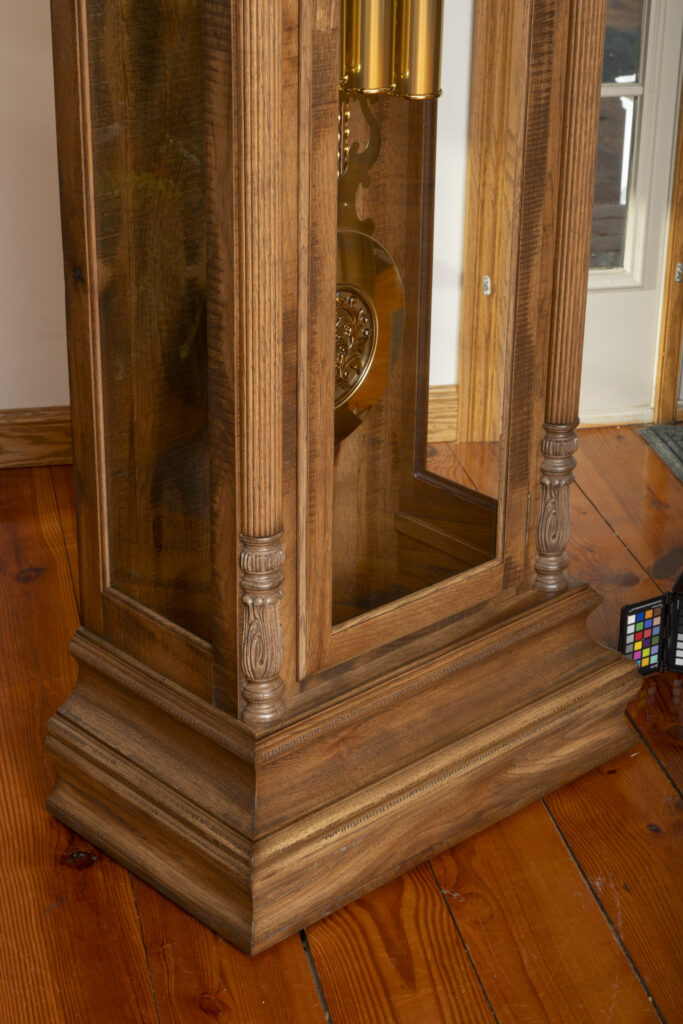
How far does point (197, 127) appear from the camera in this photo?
1.09 meters

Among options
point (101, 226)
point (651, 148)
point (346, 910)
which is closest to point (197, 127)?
point (101, 226)

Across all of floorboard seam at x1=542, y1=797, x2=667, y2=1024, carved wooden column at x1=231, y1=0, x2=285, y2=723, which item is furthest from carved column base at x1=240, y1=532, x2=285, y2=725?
floorboard seam at x1=542, y1=797, x2=667, y2=1024

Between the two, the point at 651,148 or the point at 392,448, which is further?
the point at 651,148

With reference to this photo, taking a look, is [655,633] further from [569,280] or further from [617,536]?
[569,280]

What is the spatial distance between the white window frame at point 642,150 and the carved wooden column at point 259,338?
1420 millimetres

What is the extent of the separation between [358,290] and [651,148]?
1.35 m

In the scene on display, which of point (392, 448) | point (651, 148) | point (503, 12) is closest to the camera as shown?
point (503, 12)

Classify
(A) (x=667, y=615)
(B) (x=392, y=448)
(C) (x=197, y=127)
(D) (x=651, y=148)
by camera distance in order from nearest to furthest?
1. (C) (x=197, y=127)
2. (B) (x=392, y=448)
3. (A) (x=667, y=615)
4. (D) (x=651, y=148)

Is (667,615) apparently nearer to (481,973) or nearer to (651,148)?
(481,973)

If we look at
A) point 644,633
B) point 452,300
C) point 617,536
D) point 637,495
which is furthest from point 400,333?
point 637,495

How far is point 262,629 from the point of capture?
1.17 m

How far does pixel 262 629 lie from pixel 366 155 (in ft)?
1.42

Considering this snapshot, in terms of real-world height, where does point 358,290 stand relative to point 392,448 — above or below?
above

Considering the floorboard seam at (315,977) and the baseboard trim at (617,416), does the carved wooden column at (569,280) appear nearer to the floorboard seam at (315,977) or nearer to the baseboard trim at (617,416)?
the floorboard seam at (315,977)
